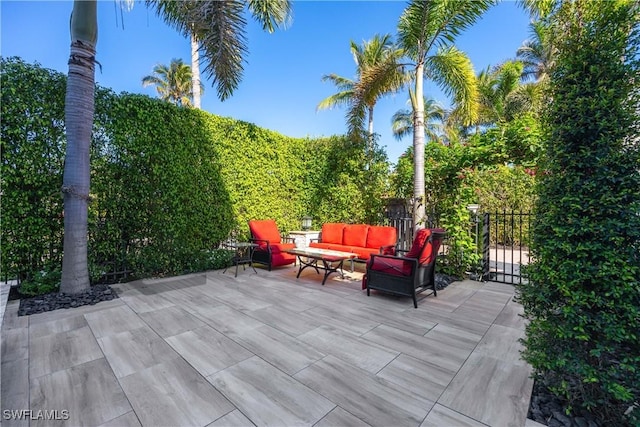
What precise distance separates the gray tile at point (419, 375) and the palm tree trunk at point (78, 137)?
4494 mm

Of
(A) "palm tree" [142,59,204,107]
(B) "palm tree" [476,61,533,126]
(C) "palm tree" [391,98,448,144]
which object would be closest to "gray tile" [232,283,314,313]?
(B) "palm tree" [476,61,533,126]

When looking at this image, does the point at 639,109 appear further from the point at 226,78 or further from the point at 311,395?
the point at 226,78

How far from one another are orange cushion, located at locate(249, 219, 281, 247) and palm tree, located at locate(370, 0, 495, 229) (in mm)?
3329

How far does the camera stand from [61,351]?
8.54ft

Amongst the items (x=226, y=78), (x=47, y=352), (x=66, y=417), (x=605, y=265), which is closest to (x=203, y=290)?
(x=47, y=352)

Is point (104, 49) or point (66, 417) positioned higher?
point (104, 49)

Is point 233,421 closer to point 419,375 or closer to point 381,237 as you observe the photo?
point 419,375

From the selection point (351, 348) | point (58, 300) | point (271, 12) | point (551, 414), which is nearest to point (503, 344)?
point (551, 414)

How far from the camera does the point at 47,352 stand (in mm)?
2580

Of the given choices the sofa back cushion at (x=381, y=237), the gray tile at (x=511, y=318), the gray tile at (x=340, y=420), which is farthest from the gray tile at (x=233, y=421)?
the sofa back cushion at (x=381, y=237)

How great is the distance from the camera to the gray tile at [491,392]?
6.01 ft

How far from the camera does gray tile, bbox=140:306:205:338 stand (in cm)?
307

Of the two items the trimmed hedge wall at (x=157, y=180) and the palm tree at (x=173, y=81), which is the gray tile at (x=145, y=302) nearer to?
the trimmed hedge wall at (x=157, y=180)

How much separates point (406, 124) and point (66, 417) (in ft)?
71.2
